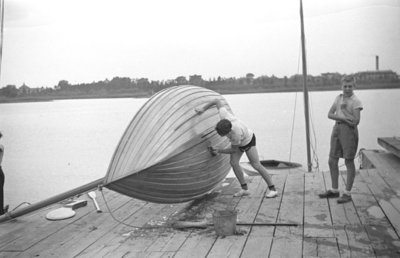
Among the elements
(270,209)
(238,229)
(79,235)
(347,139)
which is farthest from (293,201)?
(79,235)

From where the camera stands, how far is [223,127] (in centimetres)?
495

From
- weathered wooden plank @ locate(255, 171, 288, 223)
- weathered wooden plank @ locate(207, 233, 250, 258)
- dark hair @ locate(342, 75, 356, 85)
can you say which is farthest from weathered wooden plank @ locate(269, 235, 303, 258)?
dark hair @ locate(342, 75, 356, 85)

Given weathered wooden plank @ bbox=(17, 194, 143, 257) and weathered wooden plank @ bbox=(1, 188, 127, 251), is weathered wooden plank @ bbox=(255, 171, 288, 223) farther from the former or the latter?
weathered wooden plank @ bbox=(1, 188, 127, 251)

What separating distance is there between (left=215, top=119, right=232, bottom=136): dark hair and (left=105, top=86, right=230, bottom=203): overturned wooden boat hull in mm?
170

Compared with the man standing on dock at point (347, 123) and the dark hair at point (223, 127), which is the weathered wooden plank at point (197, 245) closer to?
the dark hair at point (223, 127)

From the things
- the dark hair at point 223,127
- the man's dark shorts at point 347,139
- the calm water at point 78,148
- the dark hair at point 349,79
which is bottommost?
the calm water at point 78,148

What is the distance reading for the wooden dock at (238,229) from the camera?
394cm

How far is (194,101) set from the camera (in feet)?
17.2

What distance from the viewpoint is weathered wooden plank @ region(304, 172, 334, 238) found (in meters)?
4.30

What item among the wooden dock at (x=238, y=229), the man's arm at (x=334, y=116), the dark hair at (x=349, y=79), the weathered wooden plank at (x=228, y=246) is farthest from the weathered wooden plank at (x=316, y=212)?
the dark hair at (x=349, y=79)

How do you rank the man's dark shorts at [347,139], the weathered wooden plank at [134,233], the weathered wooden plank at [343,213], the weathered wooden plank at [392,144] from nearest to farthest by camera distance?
the weathered wooden plank at [134,233] < the weathered wooden plank at [343,213] < the man's dark shorts at [347,139] < the weathered wooden plank at [392,144]

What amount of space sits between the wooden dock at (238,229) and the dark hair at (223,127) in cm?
91

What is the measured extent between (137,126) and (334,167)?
7.70ft

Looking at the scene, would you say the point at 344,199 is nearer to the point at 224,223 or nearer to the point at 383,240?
the point at 383,240
